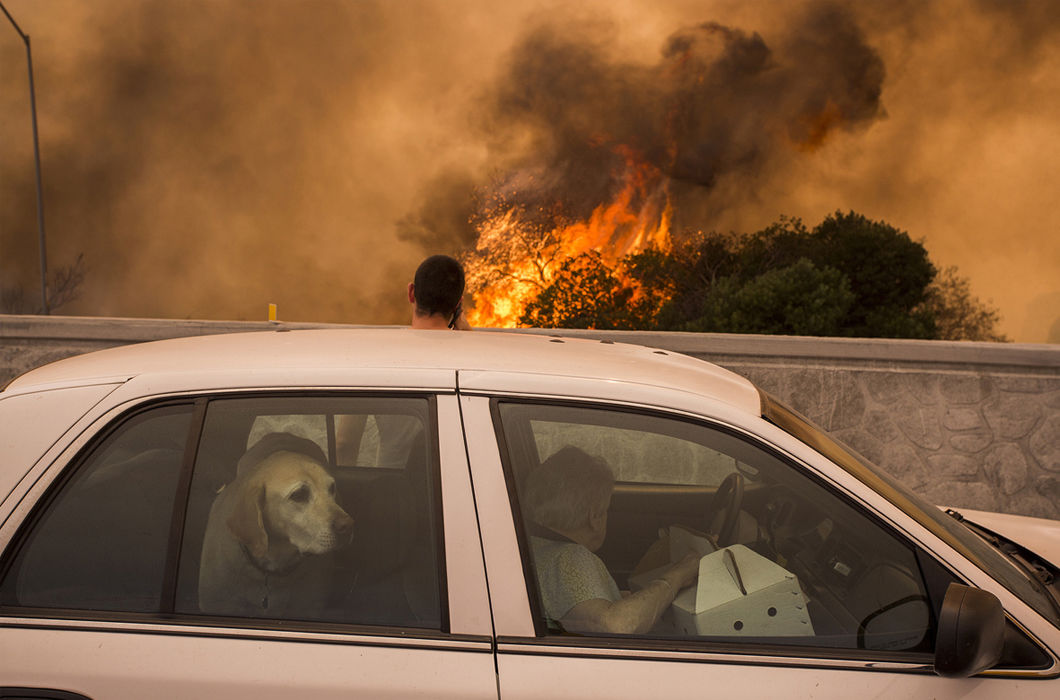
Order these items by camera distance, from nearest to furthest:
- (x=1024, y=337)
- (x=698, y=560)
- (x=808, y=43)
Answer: (x=698, y=560) < (x=1024, y=337) < (x=808, y=43)

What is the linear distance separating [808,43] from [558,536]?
59.1ft

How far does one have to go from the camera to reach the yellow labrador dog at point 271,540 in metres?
1.77

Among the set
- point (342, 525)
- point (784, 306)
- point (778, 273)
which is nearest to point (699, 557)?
point (342, 525)

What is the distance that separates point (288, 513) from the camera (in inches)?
72.4

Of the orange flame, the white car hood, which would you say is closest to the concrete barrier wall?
the white car hood

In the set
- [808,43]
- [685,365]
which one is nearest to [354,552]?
[685,365]

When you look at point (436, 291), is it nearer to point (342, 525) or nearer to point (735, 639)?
point (342, 525)

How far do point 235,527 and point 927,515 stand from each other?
1.54 m

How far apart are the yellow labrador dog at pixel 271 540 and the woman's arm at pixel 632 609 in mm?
512

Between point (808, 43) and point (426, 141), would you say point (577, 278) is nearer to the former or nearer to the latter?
point (426, 141)

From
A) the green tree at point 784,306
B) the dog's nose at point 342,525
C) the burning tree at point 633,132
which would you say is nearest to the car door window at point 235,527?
the dog's nose at point 342,525

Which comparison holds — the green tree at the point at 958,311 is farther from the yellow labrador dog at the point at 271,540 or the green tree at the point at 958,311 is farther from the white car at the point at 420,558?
the yellow labrador dog at the point at 271,540

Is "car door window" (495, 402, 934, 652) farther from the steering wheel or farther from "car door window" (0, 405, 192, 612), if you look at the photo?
"car door window" (0, 405, 192, 612)

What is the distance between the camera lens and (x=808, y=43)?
1767 centimetres
